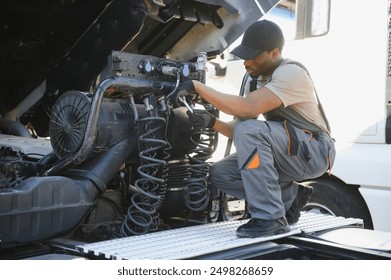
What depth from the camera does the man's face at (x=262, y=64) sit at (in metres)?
3.18

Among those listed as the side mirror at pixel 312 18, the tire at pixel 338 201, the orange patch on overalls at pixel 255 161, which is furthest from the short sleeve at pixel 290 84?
the side mirror at pixel 312 18

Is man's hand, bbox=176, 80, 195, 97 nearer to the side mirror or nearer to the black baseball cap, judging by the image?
the black baseball cap

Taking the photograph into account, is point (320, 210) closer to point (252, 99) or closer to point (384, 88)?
point (384, 88)

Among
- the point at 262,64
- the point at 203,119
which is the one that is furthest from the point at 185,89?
the point at 262,64

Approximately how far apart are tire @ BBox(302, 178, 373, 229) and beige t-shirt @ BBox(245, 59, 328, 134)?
1884 mm

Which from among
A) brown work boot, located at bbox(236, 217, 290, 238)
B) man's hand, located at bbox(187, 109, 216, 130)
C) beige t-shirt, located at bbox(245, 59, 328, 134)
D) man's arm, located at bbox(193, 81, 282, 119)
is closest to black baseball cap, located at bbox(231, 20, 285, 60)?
beige t-shirt, located at bbox(245, 59, 328, 134)

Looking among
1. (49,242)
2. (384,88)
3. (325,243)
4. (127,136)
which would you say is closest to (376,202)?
(384,88)

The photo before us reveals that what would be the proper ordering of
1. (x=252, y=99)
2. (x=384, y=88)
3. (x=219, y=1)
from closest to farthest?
(x=252, y=99), (x=219, y=1), (x=384, y=88)

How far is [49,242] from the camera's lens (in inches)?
109

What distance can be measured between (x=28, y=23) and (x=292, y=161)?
174 cm

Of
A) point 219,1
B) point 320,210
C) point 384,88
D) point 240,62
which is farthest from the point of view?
point 240,62

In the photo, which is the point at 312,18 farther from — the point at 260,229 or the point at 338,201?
the point at 260,229

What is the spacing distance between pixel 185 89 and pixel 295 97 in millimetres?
580

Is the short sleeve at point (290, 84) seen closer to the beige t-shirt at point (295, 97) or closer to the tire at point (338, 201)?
the beige t-shirt at point (295, 97)
